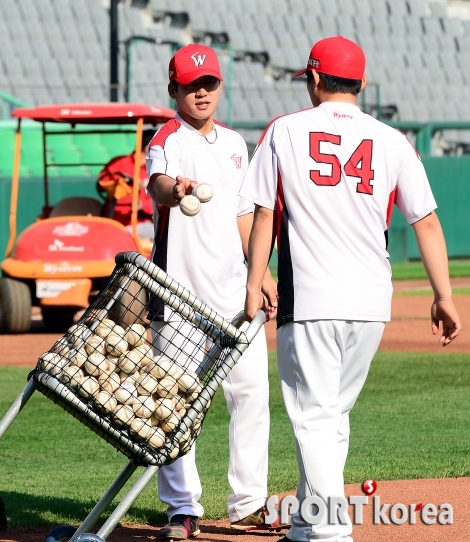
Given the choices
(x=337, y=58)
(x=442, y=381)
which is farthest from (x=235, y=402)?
(x=442, y=381)

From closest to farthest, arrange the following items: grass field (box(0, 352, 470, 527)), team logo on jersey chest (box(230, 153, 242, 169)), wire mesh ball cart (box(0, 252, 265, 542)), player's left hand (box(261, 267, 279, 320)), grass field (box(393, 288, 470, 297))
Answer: wire mesh ball cart (box(0, 252, 265, 542)), player's left hand (box(261, 267, 279, 320)), team logo on jersey chest (box(230, 153, 242, 169)), grass field (box(0, 352, 470, 527)), grass field (box(393, 288, 470, 297))

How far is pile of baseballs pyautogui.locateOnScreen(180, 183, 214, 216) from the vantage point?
373 cm

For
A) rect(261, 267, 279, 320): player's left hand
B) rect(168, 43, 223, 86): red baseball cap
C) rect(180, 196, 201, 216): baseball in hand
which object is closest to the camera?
rect(180, 196, 201, 216): baseball in hand

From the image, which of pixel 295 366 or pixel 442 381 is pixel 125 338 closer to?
pixel 295 366

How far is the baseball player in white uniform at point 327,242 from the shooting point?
3.89 metres

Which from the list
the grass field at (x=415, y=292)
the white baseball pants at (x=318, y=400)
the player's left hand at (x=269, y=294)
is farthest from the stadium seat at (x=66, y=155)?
the white baseball pants at (x=318, y=400)

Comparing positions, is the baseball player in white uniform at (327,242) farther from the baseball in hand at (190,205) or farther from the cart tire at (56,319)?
the cart tire at (56,319)

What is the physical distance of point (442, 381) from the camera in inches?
358

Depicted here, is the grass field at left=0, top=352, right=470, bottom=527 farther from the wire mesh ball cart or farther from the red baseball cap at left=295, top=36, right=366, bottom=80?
the red baseball cap at left=295, top=36, right=366, bottom=80

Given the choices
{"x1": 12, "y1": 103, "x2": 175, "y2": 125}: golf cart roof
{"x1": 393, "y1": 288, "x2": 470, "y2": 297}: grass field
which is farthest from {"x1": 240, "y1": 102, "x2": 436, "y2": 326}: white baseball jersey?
{"x1": 393, "y1": 288, "x2": 470, "y2": 297}: grass field

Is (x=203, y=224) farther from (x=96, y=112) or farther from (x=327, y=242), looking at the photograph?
(x=96, y=112)

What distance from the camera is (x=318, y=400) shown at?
3881 mm

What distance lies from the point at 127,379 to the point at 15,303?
29.5ft

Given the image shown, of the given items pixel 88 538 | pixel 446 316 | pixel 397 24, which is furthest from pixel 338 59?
pixel 397 24
